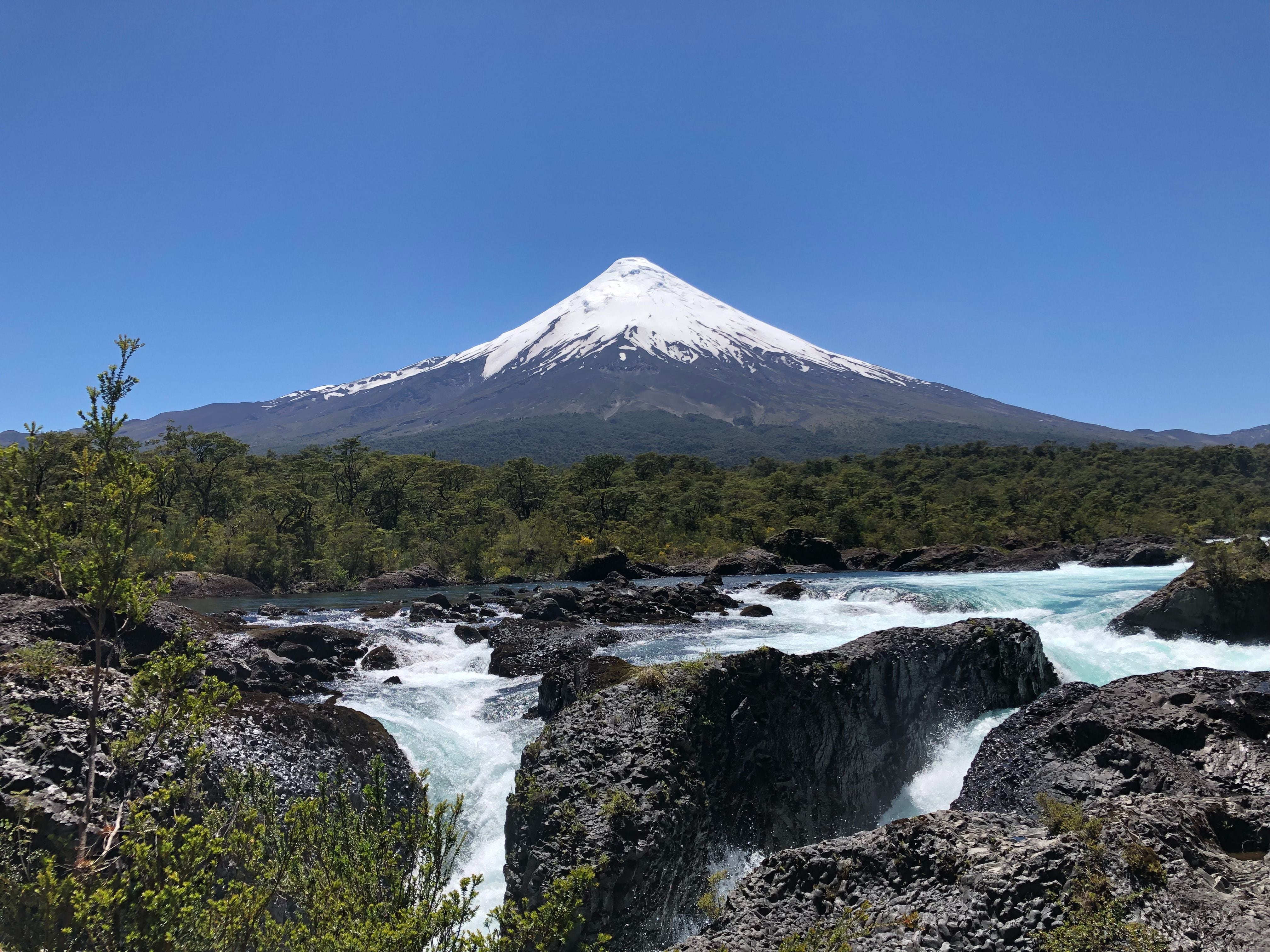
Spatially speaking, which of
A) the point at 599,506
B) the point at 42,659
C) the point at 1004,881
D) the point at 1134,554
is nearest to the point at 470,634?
the point at 42,659

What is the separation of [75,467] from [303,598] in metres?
31.5

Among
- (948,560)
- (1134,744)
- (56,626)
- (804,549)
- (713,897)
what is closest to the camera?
(713,897)

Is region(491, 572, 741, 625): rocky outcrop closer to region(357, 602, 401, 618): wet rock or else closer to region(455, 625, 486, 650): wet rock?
region(455, 625, 486, 650): wet rock

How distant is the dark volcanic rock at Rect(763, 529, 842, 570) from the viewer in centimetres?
4419

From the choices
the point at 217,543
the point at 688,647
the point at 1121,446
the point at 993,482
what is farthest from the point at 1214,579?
the point at 1121,446

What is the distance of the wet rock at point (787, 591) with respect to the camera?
2721 cm

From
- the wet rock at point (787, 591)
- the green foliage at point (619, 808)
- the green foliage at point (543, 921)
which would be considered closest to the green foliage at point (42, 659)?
the green foliage at point (543, 921)

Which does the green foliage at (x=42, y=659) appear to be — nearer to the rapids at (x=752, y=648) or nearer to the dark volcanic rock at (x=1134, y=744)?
the rapids at (x=752, y=648)

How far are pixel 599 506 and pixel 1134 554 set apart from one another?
3745 centimetres

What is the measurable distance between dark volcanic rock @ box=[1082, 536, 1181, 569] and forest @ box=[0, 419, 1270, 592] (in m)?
2.83

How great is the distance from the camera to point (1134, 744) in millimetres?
6598

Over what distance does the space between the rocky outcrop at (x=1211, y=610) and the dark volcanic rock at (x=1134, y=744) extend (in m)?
6.77

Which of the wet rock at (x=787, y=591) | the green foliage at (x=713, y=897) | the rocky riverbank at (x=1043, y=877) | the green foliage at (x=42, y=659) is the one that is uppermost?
the green foliage at (x=42, y=659)

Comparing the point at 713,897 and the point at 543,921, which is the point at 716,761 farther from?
the point at 543,921
